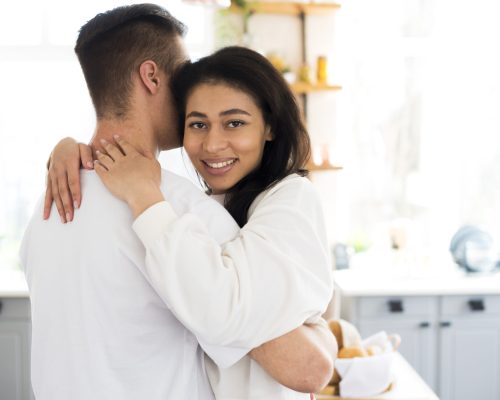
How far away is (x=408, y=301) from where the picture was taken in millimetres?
3262

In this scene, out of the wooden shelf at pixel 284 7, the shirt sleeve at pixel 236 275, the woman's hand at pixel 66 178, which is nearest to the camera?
the shirt sleeve at pixel 236 275

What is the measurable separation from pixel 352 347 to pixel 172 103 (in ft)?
3.99

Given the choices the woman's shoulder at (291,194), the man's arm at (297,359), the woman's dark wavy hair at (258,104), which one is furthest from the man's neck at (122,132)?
the man's arm at (297,359)

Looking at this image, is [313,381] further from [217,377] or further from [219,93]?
[219,93]

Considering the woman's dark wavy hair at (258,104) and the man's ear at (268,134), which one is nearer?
the woman's dark wavy hair at (258,104)

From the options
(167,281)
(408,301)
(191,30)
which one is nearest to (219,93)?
(167,281)

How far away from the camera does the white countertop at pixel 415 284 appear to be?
3.20 metres

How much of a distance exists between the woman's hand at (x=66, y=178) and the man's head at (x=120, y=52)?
0.09 metres

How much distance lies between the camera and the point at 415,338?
10.8ft

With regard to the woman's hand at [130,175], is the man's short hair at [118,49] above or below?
above

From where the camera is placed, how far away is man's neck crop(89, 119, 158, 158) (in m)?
1.16

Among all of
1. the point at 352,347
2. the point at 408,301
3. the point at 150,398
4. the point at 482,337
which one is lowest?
the point at 482,337

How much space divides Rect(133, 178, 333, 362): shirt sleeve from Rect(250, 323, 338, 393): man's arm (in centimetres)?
3

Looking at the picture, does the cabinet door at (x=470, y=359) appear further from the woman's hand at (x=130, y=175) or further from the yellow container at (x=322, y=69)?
the woman's hand at (x=130, y=175)
